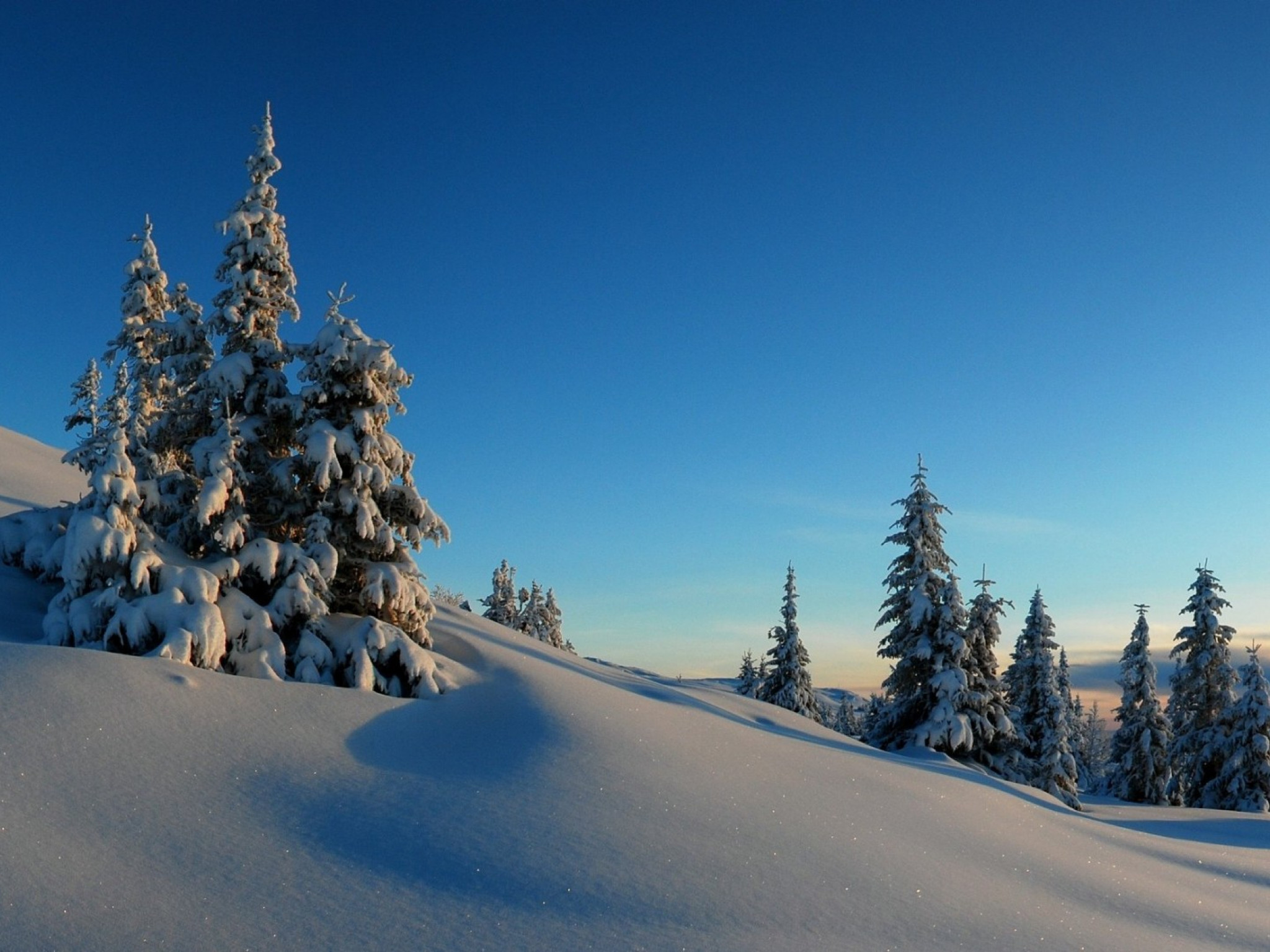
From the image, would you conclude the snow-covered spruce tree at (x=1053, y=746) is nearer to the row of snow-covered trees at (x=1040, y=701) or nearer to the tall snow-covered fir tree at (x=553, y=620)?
the row of snow-covered trees at (x=1040, y=701)

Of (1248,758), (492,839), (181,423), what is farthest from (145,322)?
(1248,758)

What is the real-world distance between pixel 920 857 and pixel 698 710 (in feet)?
20.6

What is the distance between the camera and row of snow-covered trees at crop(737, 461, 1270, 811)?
28.9 metres

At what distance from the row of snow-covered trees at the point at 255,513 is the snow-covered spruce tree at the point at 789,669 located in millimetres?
28711

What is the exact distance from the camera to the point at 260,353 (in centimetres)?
1667

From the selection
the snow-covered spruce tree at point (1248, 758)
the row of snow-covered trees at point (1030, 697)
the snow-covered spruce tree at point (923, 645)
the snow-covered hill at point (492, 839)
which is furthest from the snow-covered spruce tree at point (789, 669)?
the snow-covered hill at point (492, 839)

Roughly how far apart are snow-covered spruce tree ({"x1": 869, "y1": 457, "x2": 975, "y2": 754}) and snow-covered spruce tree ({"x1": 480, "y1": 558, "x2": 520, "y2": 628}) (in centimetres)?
3276

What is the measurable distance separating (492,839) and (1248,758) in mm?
37734

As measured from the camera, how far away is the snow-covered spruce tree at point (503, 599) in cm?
5919

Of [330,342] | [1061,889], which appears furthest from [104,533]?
[1061,889]

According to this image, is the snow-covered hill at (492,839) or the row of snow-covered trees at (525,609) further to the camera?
the row of snow-covered trees at (525,609)

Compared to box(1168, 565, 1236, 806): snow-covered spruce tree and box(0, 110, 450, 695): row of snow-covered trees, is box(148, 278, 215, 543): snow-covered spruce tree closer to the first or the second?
box(0, 110, 450, 695): row of snow-covered trees

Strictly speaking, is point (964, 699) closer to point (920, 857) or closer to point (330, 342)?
point (920, 857)

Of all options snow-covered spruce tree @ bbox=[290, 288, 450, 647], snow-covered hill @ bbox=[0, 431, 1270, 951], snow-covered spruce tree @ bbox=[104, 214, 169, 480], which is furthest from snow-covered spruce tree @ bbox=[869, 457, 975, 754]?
snow-covered spruce tree @ bbox=[104, 214, 169, 480]
